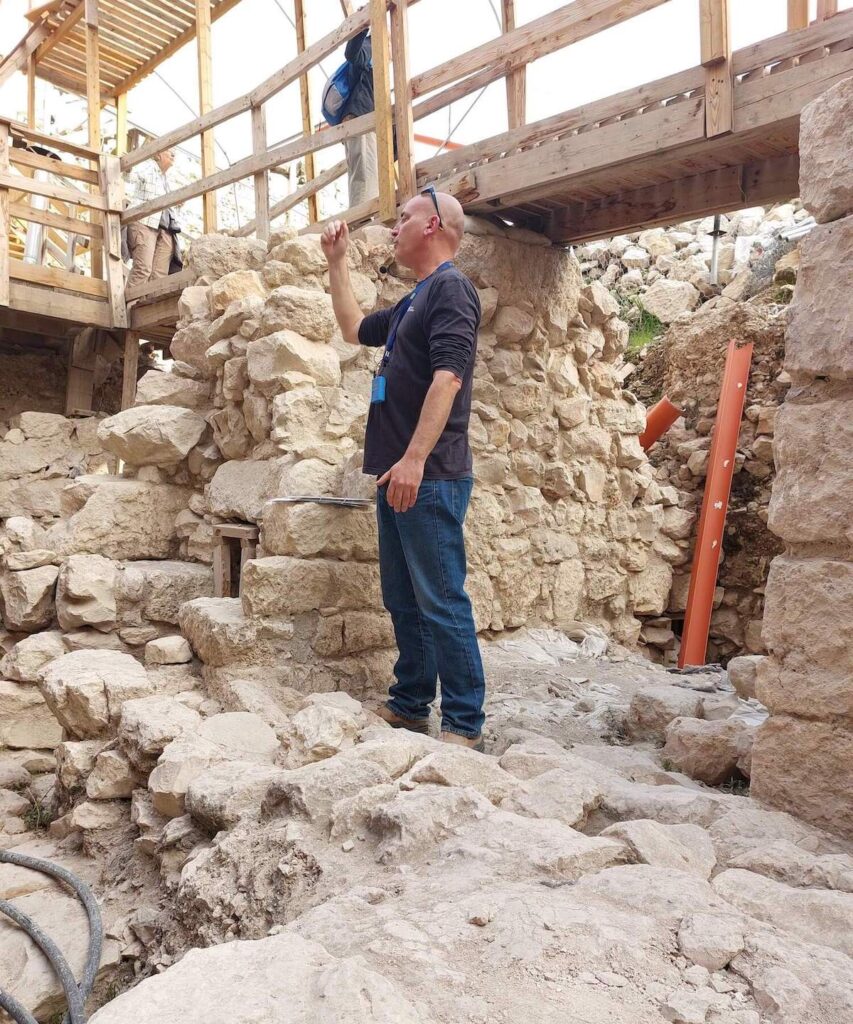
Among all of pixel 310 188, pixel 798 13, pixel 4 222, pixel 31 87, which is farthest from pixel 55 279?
pixel 798 13

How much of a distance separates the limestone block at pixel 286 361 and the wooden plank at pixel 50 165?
4826 mm

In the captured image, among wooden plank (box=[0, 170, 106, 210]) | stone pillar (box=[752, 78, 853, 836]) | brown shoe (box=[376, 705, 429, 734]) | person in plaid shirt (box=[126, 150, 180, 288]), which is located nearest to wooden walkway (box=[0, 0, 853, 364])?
stone pillar (box=[752, 78, 853, 836])

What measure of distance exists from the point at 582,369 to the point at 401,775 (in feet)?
11.5

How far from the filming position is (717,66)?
3.33 metres

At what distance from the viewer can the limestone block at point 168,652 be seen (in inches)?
133

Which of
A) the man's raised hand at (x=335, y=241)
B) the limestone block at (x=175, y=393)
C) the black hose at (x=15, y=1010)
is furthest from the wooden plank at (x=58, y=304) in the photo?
the black hose at (x=15, y=1010)

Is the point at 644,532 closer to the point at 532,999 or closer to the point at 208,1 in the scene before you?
the point at 532,999

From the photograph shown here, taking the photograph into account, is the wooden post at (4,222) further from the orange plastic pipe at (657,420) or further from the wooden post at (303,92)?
the orange plastic pipe at (657,420)

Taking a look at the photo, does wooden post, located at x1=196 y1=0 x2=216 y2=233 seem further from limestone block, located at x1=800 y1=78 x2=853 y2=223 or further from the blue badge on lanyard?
limestone block, located at x1=800 y1=78 x2=853 y2=223

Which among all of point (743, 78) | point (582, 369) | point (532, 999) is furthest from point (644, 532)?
point (532, 999)

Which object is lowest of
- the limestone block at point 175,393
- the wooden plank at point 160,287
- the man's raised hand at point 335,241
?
the limestone block at point 175,393

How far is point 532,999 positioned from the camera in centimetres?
114

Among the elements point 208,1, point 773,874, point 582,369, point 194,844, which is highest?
point 208,1

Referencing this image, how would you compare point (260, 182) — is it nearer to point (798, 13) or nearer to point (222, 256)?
point (222, 256)
